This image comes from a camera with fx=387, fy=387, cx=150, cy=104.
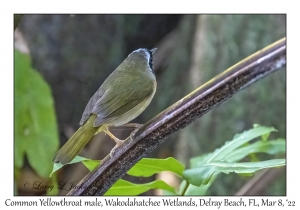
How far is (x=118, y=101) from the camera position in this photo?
898 mm

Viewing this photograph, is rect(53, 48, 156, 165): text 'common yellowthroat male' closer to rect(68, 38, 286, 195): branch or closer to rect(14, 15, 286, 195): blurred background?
rect(68, 38, 286, 195): branch

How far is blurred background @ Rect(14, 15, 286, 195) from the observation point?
3.66ft

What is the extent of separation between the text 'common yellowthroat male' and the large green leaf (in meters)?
0.25

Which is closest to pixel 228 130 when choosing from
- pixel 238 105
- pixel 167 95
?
pixel 238 105

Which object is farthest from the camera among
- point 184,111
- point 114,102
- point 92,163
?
point 114,102

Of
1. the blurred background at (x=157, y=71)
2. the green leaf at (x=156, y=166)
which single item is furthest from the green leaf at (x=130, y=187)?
the blurred background at (x=157, y=71)

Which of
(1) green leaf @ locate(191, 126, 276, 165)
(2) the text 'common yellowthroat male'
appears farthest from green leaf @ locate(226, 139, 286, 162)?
(2) the text 'common yellowthroat male'

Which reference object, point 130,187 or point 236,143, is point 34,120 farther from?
point 236,143

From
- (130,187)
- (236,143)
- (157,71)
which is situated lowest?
(130,187)

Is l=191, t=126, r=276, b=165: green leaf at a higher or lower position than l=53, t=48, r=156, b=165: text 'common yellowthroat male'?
lower

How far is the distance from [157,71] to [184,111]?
3.52ft

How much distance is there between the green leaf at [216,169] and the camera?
0.76 meters

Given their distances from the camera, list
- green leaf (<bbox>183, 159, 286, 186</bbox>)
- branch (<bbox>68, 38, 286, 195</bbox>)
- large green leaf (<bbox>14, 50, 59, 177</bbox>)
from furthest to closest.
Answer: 1. large green leaf (<bbox>14, 50, 59, 177</bbox>)
2. green leaf (<bbox>183, 159, 286, 186</bbox>)
3. branch (<bbox>68, 38, 286, 195</bbox>)

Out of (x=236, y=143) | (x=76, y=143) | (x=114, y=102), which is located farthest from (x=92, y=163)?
(x=236, y=143)
